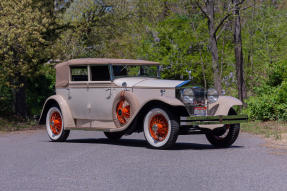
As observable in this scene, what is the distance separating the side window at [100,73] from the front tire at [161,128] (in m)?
2.01

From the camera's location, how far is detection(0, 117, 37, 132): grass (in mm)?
19062

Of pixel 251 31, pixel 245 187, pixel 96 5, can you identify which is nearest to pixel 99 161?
pixel 245 187

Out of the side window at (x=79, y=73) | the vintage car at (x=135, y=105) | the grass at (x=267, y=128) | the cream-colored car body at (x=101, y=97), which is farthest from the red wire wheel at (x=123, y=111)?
the grass at (x=267, y=128)

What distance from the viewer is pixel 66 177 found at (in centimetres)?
675

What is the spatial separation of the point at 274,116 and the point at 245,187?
11.7m

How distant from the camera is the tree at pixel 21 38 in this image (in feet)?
60.5

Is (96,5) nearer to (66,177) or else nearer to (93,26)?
(93,26)

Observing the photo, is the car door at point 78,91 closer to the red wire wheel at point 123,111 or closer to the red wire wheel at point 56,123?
the red wire wheel at point 56,123

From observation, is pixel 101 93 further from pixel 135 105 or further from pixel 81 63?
pixel 135 105

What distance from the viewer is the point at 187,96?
31.7ft

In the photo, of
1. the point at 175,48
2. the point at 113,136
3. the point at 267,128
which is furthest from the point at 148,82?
the point at 175,48

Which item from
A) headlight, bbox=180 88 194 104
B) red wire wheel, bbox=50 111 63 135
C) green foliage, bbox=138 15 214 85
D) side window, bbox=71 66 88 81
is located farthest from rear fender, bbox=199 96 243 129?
green foliage, bbox=138 15 214 85

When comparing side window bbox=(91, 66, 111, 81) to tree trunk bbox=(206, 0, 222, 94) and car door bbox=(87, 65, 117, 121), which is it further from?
tree trunk bbox=(206, 0, 222, 94)

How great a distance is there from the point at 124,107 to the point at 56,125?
98.4 inches
